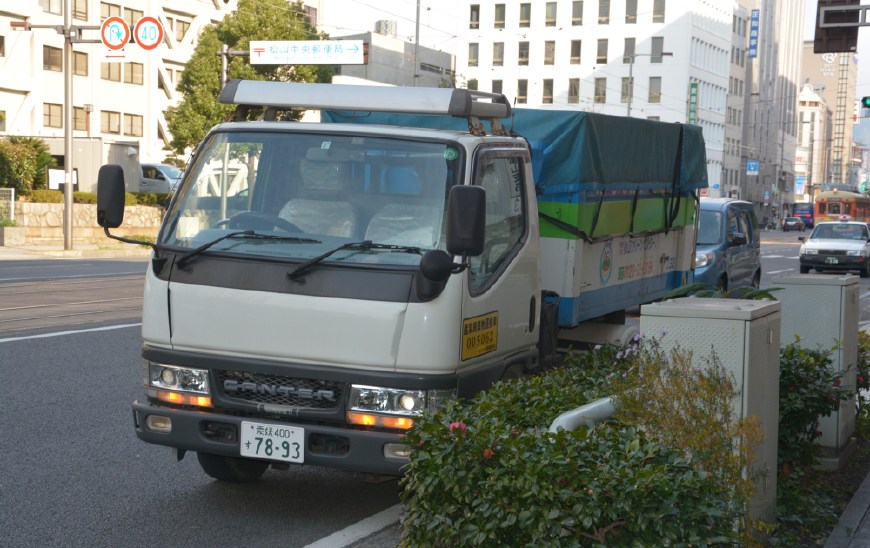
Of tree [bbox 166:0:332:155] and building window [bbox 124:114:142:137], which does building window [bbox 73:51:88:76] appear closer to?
building window [bbox 124:114:142:137]

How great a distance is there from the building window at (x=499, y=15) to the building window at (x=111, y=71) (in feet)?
167

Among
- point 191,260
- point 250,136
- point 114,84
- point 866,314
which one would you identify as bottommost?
point 866,314

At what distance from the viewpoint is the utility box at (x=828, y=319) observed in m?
7.55

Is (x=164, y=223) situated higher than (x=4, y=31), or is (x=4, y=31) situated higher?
(x=4, y=31)

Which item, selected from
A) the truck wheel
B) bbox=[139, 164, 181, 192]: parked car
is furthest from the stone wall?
the truck wheel

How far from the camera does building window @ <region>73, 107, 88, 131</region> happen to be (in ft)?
189

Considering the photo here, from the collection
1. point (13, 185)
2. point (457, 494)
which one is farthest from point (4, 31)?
point (457, 494)

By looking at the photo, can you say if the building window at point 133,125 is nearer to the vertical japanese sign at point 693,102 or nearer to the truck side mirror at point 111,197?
the vertical japanese sign at point 693,102

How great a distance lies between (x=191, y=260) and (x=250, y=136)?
2.83 ft

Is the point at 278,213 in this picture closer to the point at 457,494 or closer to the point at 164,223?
the point at 164,223

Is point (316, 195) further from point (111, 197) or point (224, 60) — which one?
point (224, 60)

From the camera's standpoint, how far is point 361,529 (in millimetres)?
5867

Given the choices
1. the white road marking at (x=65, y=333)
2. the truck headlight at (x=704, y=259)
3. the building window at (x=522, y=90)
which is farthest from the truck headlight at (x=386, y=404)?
the building window at (x=522, y=90)

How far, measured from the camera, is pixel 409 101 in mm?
6359
